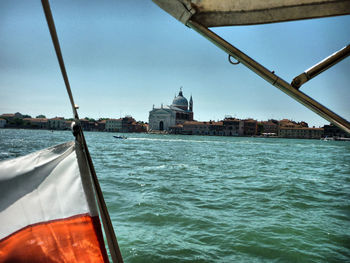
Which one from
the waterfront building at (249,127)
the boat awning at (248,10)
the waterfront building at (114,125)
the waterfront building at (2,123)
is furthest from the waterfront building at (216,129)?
the boat awning at (248,10)

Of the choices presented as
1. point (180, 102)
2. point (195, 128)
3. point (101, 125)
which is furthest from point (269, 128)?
point (101, 125)

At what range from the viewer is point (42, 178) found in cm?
127

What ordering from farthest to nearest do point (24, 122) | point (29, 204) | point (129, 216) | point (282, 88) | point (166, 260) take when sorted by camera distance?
point (24, 122), point (129, 216), point (166, 260), point (282, 88), point (29, 204)

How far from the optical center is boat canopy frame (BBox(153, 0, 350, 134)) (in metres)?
1.37

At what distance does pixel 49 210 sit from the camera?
1.25 m

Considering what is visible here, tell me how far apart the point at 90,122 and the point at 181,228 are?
10817cm

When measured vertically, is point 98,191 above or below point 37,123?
below

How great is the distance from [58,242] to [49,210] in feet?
0.49

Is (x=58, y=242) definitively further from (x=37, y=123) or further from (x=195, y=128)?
(x=37, y=123)

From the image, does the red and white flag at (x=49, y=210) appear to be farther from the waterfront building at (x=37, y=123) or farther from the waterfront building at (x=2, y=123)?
the waterfront building at (x=37, y=123)

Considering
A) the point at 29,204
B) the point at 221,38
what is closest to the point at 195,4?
the point at 221,38

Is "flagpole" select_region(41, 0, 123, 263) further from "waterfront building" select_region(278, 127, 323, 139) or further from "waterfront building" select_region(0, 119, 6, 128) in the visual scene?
"waterfront building" select_region(0, 119, 6, 128)

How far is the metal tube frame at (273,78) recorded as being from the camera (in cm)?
135

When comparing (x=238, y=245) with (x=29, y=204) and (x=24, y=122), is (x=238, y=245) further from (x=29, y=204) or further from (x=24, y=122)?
(x=24, y=122)
